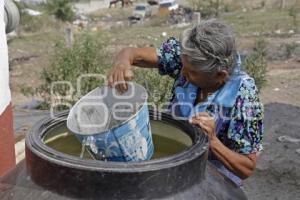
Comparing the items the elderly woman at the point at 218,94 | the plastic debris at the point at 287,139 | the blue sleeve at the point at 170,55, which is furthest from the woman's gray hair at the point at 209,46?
the plastic debris at the point at 287,139

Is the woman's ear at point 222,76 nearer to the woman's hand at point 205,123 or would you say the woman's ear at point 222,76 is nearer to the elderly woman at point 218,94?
the elderly woman at point 218,94

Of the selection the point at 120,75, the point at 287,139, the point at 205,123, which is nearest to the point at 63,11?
the point at 287,139

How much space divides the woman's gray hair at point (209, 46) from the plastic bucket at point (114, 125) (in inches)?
8.4

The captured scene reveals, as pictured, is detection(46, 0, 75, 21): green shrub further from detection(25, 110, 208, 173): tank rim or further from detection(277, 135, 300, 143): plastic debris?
detection(25, 110, 208, 173): tank rim

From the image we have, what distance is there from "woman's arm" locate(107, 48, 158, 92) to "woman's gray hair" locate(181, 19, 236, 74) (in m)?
0.24

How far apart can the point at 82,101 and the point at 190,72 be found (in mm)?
410

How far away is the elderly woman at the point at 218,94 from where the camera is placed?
5.57 ft

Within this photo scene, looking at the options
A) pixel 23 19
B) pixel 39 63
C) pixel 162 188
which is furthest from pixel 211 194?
pixel 23 19

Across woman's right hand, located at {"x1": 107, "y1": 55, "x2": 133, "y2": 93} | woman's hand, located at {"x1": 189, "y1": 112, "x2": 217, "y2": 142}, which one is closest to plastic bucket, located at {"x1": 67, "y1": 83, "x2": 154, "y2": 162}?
woman's right hand, located at {"x1": 107, "y1": 55, "x2": 133, "y2": 93}

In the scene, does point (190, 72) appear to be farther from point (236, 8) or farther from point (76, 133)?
point (236, 8)

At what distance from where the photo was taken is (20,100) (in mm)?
8133

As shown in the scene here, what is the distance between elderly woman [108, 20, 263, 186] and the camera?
1699 mm

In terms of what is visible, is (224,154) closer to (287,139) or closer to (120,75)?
(120,75)

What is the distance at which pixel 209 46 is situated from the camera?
168 cm
